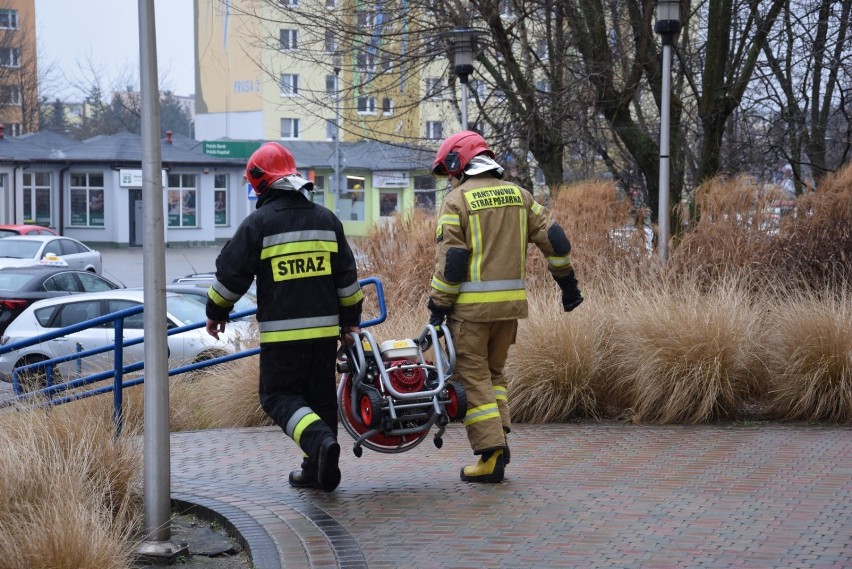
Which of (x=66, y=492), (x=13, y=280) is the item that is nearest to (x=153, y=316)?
(x=66, y=492)

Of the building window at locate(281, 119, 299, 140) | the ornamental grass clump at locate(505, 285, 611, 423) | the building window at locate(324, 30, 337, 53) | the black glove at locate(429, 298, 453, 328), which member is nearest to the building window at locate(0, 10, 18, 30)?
the building window at locate(281, 119, 299, 140)

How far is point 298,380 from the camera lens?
6.07 meters

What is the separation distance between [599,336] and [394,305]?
3355mm

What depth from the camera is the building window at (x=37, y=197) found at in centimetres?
5147

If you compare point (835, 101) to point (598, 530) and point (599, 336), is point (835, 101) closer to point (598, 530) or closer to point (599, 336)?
point (599, 336)

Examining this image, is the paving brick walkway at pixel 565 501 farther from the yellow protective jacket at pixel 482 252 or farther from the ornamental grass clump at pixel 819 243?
the ornamental grass clump at pixel 819 243

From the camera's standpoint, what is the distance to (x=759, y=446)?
7.32 meters

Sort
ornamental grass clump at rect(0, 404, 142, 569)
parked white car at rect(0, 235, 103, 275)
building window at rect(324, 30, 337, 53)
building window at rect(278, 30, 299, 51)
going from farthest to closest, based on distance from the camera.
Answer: parked white car at rect(0, 235, 103, 275) → building window at rect(278, 30, 299, 51) → building window at rect(324, 30, 337, 53) → ornamental grass clump at rect(0, 404, 142, 569)

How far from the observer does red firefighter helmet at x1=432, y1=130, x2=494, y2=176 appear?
652cm

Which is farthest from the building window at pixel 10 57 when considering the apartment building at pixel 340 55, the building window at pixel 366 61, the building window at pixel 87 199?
the building window at pixel 366 61

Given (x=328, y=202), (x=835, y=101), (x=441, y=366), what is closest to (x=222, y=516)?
(x=441, y=366)

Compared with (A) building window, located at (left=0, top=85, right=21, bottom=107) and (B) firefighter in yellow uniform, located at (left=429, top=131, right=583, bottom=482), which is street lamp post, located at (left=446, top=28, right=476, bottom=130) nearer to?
(B) firefighter in yellow uniform, located at (left=429, top=131, right=583, bottom=482)

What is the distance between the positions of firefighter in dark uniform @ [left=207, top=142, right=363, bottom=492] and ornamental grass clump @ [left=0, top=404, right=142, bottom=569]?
2.69ft

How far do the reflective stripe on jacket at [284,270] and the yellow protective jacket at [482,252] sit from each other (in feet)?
2.11
